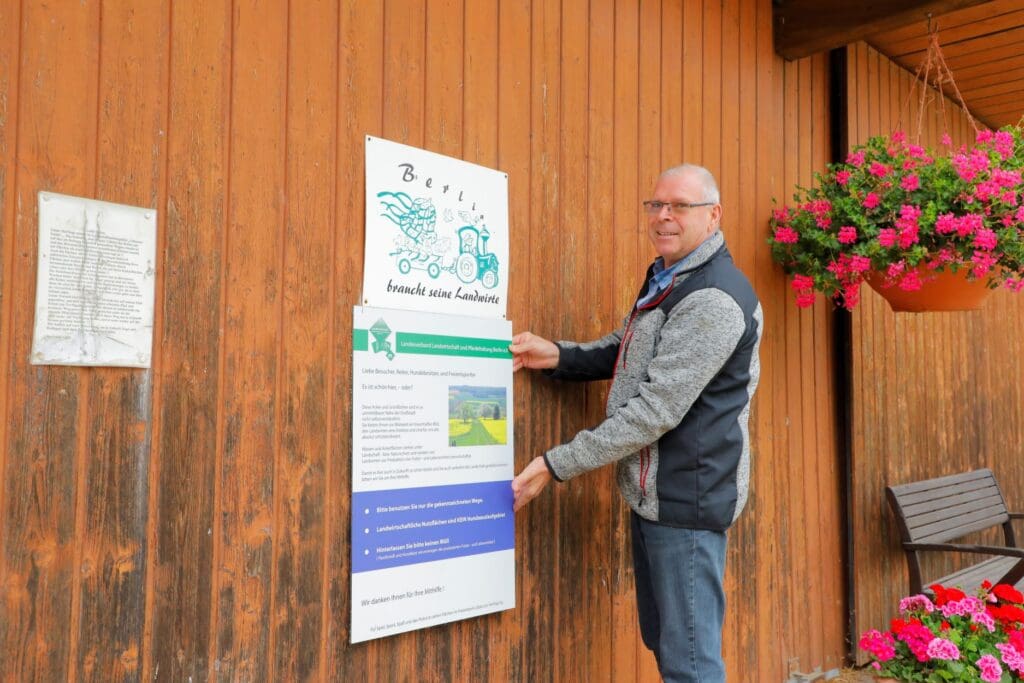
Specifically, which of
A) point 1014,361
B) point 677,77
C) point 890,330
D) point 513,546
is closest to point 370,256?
point 513,546

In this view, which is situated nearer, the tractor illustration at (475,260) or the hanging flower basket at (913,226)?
the tractor illustration at (475,260)

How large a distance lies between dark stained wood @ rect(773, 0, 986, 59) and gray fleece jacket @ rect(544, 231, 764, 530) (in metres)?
1.78

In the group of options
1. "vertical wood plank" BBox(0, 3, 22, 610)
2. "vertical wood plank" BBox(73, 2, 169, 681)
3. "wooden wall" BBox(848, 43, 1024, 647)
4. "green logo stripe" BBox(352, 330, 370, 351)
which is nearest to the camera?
"vertical wood plank" BBox(0, 3, 22, 610)

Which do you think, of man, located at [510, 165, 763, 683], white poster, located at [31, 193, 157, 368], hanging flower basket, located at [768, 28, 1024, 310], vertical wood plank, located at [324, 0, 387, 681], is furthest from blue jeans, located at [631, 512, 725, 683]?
hanging flower basket, located at [768, 28, 1024, 310]

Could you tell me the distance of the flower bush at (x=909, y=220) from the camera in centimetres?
309

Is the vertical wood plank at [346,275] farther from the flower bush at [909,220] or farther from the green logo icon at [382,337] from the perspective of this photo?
the flower bush at [909,220]

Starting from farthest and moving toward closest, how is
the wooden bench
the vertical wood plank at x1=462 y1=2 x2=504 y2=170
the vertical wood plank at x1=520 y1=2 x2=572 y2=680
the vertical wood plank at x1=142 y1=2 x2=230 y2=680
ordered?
1. the wooden bench
2. the vertical wood plank at x1=520 y1=2 x2=572 y2=680
3. the vertical wood plank at x1=462 y1=2 x2=504 y2=170
4. the vertical wood plank at x1=142 y1=2 x2=230 y2=680

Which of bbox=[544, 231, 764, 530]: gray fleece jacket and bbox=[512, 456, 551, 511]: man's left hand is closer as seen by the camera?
bbox=[544, 231, 764, 530]: gray fleece jacket

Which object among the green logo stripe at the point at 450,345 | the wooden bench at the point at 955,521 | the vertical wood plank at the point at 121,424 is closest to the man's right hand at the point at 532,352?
the green logo stripe at the point at 450,345

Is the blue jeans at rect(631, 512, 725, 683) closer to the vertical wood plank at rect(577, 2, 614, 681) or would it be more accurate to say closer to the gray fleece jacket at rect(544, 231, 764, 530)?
the gray fleece jacket at rect(544, 231, 764, 530)

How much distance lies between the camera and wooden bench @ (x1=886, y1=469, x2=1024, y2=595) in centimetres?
403

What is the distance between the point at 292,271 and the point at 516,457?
945 millimetres

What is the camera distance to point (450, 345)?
240 cm

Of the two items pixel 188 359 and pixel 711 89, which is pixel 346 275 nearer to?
pixel 188 359
